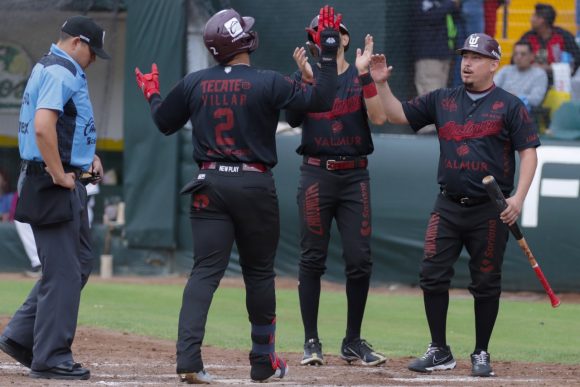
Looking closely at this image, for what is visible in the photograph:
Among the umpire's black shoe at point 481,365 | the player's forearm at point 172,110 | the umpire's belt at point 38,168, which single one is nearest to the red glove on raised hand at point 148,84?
the player's forearm at point 172,110

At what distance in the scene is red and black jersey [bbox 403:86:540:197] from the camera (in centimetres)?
659

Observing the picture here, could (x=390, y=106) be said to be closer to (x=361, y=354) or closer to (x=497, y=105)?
(x=497, y=105)

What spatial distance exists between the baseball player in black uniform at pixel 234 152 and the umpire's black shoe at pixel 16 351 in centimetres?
101

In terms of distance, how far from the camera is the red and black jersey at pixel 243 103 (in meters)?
5.82

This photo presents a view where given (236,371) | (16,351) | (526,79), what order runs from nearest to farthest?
1. (16,351)
2. (236,371)
3. (526,79)

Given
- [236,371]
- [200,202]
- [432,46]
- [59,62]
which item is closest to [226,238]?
[200,202]

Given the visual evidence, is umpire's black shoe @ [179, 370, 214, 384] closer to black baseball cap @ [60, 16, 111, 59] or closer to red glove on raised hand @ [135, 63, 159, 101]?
red glove on raised hand @ [135, 63, 159, 101]

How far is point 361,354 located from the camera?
7012mm

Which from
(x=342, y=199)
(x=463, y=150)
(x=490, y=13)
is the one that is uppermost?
(x=490, y=13)

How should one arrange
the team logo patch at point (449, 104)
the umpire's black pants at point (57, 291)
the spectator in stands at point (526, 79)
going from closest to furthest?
1. the umpire's black pants at point (57, 291)
2. the team logo patch at point (449, 104)
3. the spectator in stands at point (526, 79)

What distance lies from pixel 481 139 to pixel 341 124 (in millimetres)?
950

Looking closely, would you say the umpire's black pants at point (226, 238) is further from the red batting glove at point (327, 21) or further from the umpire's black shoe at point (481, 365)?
the umpire's black shoe at point (481, 365)

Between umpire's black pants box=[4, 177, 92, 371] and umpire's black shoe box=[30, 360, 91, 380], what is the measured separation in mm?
27

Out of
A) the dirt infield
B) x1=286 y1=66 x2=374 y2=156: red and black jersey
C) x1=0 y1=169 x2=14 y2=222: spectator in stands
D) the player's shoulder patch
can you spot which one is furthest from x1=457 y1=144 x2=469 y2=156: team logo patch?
x1=0 y1=169 x2=14 y2=222: spectator in stands
